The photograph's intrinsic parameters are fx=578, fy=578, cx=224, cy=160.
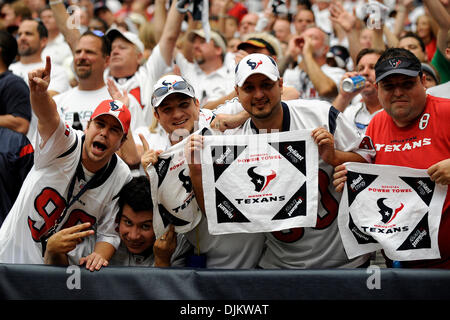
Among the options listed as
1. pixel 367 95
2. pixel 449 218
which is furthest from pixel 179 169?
pixel 367 95

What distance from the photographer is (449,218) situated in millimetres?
3520

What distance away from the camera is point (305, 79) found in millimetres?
6770

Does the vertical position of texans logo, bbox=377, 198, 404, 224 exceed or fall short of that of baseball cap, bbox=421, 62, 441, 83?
it falls short

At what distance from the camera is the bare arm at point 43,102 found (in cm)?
357

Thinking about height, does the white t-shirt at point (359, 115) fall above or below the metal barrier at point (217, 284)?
above

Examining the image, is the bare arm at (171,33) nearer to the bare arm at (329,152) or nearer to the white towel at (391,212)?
the bare arm at (329,152)

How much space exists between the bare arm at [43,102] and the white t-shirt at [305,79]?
3268 mm

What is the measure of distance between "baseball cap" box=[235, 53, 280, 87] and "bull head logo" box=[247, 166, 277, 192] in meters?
0.58

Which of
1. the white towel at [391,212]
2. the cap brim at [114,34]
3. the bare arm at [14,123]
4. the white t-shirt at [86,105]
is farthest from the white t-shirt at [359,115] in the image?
Answer: the bare arm at [14,123]

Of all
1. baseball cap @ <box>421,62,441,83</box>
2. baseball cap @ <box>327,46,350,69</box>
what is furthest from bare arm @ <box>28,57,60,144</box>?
baseball cap @ <box>327,46,350,69</box>

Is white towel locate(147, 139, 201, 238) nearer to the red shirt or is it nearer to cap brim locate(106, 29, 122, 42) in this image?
the red shirt

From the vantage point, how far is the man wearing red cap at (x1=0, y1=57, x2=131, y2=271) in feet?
12.9

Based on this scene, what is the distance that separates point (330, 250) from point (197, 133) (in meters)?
1.18
